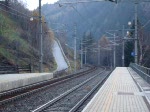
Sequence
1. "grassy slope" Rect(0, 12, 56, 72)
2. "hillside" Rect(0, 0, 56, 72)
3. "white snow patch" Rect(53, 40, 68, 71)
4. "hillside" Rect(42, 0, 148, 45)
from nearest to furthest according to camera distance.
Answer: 1. "grassy slope" Rect(0, 12, 56, 72)
2. "hillside" Rect(0, 0, 56, 72)
3. "white snow patch" Rect(53, 40, 68, 71)
4. "hillside" Rect(42, 0, 148, 45)

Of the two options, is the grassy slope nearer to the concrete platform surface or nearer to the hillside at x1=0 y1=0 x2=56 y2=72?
the hillside at x1=0 y1=0 x2=56 y2=72

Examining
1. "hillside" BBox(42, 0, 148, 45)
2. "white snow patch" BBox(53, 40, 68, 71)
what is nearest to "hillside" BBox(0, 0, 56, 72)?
"white snow patch" BBox(53, 40, 68, 71)

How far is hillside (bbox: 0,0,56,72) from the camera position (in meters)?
49.7

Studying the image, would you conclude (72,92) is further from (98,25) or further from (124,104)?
(98,25)

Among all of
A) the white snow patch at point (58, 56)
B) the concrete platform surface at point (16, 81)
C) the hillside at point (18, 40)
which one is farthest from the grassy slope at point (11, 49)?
the white snow patch at point (58, 56)

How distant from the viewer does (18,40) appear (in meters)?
56.6

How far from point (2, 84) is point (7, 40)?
31.4 metres

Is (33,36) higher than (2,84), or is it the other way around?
(33,36)

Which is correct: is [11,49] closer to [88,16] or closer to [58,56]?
[58,56]

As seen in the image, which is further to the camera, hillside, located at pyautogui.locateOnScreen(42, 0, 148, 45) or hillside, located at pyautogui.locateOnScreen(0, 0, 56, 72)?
hillside, located at pyautogui.locateOnScreen(42, 0, 148, 45)

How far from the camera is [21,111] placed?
15750mm

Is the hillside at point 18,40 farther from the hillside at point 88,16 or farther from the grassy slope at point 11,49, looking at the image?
the hillside at point 88,16

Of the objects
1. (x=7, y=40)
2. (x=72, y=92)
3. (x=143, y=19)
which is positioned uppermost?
(x=143, y=19)

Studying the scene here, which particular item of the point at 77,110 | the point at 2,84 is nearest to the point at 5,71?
the point at 2,84
